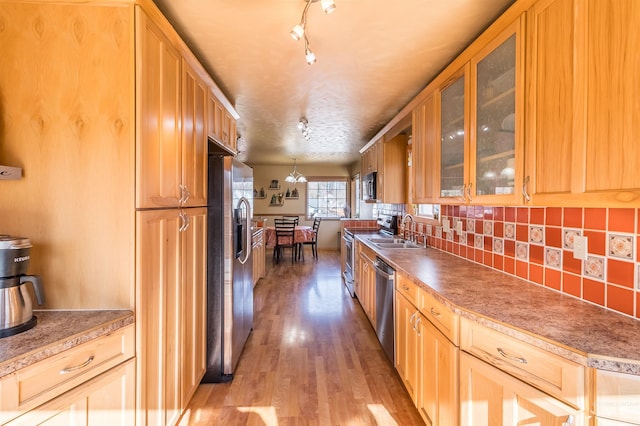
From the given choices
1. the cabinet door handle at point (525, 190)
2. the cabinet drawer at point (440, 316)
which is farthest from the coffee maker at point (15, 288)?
the cabinet door handle at point (525, 190)

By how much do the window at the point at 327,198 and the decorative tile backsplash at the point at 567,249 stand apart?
20.8 feet

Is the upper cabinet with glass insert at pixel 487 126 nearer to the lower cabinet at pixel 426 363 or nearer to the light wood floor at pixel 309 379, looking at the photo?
the lower cabinet at pixel 426 363

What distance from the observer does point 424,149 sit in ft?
7.95

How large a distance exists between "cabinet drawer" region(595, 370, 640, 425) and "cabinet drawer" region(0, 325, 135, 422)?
175 centimetres

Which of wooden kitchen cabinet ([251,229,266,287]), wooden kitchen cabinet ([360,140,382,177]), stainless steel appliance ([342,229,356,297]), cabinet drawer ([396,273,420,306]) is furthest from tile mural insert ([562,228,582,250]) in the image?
wooden kitchen cabinet ([251,229,266,287])

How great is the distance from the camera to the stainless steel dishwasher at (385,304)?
230 cm

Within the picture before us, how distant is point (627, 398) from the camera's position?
0.87 m

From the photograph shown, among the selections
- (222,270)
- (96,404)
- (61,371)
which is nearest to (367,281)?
(222,270)

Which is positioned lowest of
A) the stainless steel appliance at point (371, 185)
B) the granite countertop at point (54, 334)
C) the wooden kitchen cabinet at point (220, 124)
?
the granite countertop at point (54, 334)

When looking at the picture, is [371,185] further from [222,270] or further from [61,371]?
[61,371]

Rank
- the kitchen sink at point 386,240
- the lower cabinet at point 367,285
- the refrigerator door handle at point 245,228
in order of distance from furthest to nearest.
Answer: the kitchen sink at point 386,240 → the lower cabinet at point 367,285 → the refrigerator door handle at point 245,228

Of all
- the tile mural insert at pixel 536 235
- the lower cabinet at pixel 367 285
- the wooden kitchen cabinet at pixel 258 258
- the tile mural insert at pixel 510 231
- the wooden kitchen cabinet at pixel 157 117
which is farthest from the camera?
the wooden kitchen cabinet at pixel 258 258

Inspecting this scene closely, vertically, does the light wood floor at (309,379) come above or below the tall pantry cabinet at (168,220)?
below

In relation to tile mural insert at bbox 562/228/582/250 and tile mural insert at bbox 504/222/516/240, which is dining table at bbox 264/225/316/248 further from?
tile mural insert at bbox 562/228/582/250
